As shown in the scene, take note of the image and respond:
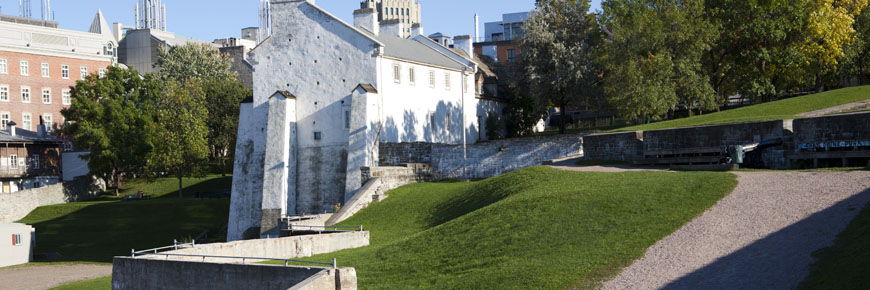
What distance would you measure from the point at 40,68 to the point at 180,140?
979 inches

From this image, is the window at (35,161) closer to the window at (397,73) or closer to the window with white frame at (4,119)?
the window with white frame at (4,119)

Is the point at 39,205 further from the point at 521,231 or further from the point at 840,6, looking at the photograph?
the point at 840,6

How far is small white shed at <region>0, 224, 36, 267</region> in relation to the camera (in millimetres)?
44781

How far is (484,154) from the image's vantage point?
152 ft

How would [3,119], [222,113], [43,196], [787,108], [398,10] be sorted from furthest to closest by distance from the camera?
1. [398,10]
2. [3,119]
3. [222,113]
4. [43,196]
5. [787,108]

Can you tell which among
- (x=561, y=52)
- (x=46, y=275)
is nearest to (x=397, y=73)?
(x=561, y=52)

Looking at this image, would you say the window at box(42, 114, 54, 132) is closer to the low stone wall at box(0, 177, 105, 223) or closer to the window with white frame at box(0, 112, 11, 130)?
the window with white frame at box(0, 112, 11, 130)

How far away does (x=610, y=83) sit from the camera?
50.3 metres

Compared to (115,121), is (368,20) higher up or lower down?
Answer: higher up

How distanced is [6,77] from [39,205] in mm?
20698

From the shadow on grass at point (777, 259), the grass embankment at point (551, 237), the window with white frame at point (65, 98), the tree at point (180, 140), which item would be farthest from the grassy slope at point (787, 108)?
the window with white frame at point (65, 98)

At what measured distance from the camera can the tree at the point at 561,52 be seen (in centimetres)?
5409

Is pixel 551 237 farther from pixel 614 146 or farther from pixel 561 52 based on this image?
pixel 561 52

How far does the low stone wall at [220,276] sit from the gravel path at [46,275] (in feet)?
35.2
